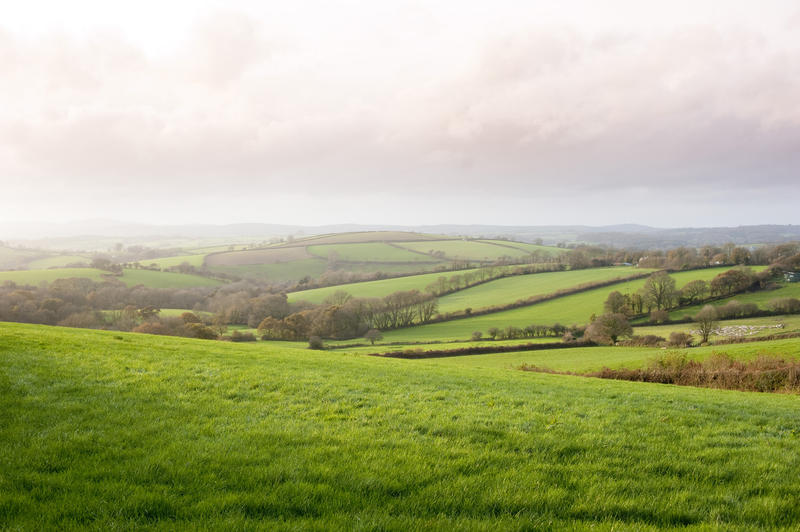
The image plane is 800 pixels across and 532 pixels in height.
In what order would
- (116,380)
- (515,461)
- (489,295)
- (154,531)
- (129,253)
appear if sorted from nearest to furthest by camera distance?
(154,531)
(515,461)
(116,380)
(489,295)
(129,253)

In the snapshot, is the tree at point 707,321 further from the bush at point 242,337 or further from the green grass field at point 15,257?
the green grass field at point 15,257

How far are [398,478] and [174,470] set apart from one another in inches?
126

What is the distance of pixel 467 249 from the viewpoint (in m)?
155

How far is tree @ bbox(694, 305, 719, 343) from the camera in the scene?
48156 millimetres

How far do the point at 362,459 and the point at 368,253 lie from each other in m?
141

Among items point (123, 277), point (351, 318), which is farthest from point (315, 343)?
point (123, 277)

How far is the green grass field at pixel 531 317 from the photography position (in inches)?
2505

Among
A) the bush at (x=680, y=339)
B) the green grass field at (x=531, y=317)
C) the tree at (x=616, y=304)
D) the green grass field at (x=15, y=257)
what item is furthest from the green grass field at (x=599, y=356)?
the green grass field at (x=15, y=257)

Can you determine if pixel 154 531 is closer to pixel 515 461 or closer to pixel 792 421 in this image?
pixel 515 461

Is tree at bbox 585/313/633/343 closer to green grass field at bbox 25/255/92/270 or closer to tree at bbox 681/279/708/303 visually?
tree at bbox 681/279/708/303

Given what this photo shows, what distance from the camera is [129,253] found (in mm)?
181125

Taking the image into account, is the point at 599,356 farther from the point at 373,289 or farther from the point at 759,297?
the point at 373,289

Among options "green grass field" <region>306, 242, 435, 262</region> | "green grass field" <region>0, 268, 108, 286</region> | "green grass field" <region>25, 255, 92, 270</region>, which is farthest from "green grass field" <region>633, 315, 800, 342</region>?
"green grass field" <region>25, 255, 92, 270</region>

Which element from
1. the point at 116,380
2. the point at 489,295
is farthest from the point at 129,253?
the point at 116,380
